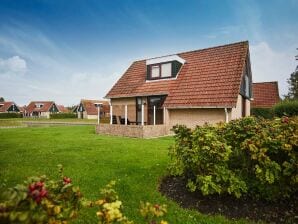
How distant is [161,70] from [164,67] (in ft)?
1.37

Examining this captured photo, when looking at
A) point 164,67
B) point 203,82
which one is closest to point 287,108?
point 203,82

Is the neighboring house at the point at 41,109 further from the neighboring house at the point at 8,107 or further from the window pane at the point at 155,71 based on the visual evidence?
the window pane at the point at 155,71

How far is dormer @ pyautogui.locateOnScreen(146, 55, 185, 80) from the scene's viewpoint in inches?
958

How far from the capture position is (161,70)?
82.2 ft

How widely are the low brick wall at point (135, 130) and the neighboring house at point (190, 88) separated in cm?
169

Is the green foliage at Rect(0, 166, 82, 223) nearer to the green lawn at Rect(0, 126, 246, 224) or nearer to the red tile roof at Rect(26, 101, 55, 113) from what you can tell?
the green lawn at Rect(0, 126, 246, 224)

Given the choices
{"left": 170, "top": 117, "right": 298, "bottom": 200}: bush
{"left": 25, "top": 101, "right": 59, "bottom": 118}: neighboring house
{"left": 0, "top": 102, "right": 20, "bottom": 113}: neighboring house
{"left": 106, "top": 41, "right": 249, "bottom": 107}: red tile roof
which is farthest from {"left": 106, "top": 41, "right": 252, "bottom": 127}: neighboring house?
{"left": 0, "top": 102, "right": 20, "bottom": 113}: neighboring house

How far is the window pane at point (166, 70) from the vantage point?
80.3 ft

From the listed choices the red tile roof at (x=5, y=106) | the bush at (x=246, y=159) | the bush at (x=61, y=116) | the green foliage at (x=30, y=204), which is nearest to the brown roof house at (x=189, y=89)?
the bush at (x=246, y=159)

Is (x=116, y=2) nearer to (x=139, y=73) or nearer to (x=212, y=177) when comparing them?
(x=139, y=73)

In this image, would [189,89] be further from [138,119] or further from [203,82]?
[138,119]

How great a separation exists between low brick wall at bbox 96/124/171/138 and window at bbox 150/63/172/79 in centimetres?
588

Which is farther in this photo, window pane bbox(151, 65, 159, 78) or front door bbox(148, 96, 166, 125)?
window pane bbox(151, 65, 159, 78)

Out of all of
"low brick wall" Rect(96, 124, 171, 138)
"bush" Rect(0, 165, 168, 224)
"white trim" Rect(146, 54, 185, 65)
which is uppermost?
"white trim" Rect(146, 54, 185, 65)
